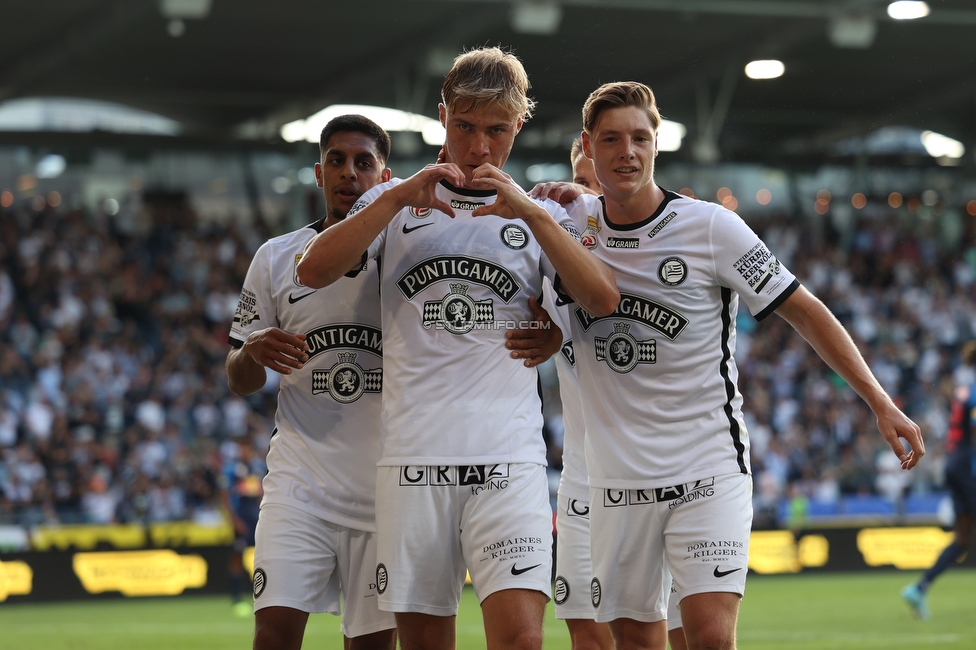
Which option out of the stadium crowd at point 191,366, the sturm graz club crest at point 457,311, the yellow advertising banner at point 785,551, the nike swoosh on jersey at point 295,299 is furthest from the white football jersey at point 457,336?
the yellow advertising banner at point 785,551

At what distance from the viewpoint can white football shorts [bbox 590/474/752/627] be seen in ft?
13.3

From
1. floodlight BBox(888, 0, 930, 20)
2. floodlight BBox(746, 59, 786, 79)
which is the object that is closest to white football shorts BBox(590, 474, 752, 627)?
floodlight BBox(888, 0, 930, 20)

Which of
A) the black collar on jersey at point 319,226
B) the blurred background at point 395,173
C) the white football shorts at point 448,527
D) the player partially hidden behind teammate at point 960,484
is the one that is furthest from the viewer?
the blurred background at point 395,173

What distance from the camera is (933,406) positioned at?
68.8 ft

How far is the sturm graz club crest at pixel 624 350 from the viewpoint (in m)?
4.22

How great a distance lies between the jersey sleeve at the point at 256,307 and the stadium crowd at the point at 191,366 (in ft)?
35.8

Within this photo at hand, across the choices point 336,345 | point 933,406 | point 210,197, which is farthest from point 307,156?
point 336,345

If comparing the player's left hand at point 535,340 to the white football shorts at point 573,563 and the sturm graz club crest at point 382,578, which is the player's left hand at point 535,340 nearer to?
the sturm graz club crest at point 382,578

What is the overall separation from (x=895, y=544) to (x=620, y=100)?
14.5m

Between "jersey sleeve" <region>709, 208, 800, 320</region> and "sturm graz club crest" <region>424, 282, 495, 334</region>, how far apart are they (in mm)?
951

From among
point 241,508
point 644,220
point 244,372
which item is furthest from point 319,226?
point 241,508

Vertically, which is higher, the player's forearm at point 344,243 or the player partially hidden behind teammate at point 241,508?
the player's forearm at point 344,243

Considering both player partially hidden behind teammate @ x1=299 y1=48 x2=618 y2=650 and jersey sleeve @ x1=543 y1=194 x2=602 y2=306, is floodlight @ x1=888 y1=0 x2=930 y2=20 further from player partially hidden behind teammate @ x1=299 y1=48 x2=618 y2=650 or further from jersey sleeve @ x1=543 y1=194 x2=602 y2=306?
player partially hidden behind teammate @ x1=299 y1=48 x2=618 y2=650

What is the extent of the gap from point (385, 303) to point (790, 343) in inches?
771
